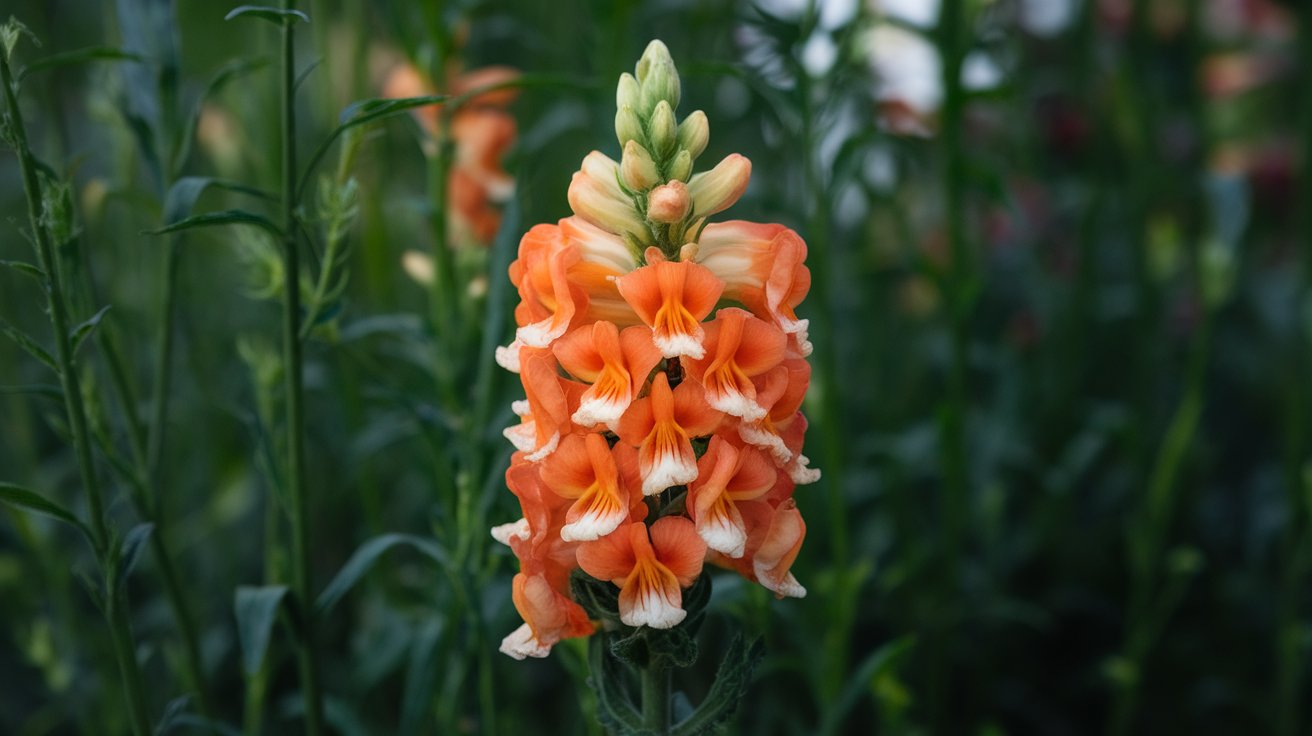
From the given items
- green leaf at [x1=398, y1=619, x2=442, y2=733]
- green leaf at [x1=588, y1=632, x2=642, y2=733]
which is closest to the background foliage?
green leaf at [x1=398, y1=619, x2=442, y2=733]

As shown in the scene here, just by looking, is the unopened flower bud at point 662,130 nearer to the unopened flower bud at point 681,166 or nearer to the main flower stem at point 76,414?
the unopened flower bud at point 681,166

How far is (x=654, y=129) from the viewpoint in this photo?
41.9 inches

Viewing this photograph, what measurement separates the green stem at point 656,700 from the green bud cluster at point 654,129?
0.50 meters

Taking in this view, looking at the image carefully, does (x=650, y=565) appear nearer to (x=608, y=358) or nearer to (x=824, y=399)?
(x=608, y=358)

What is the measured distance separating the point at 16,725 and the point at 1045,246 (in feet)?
9.75

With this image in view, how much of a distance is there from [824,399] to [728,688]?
34.2 inches

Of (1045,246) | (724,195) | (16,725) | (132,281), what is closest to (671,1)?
(1045,246)

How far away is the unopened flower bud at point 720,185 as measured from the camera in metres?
1.09

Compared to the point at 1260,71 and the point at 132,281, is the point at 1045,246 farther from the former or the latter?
the point at 132,281

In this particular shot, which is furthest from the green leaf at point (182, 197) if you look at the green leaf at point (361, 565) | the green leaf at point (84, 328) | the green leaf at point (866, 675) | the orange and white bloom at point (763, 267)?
the green leaf at point (866, 675)

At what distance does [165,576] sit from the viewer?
152 cm

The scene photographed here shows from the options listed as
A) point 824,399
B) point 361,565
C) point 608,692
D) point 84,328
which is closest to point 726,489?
point 608,692

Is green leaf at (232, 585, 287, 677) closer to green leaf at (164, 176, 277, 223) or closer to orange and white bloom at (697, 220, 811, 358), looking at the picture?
green leaf at (164, 176, 277, 223)

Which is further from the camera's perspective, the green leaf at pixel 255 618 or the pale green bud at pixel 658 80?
the green leaf at pixel 255 618
